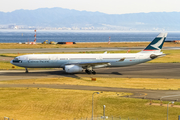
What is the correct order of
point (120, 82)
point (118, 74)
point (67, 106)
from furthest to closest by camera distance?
1. point (118, 74)
2. point (120, 82)
3. point (67, 106)

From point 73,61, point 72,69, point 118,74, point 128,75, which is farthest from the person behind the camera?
point 118,74

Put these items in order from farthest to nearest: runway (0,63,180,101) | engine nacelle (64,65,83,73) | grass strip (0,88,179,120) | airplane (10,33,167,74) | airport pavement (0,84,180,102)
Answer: airplane (10,33,167,74) → engine nacelle (64,65,83,73) → runway (0,63,180,101) → airport pavement (0,84,180,102) → grass strip (0,88,179,120)

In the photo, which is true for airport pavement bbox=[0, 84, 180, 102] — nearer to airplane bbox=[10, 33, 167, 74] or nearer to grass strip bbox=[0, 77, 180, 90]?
grass strip bbox=[0, 77, 180, 90]

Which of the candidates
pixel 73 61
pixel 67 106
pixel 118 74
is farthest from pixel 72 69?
pixel 67 106

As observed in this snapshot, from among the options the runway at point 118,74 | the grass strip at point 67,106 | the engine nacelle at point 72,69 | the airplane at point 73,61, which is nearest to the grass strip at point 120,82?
the engine nacelle at point 72,69

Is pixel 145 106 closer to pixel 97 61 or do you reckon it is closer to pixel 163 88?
pixel 163 88

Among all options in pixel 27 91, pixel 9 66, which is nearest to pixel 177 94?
pixel 27 91

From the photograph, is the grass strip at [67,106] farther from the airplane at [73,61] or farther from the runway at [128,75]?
the airplane at [73,61]

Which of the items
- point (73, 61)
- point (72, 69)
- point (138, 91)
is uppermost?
point (73, 61)

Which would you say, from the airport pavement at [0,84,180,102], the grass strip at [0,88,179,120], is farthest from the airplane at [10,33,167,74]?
the grass strip at [0,88,179,120]

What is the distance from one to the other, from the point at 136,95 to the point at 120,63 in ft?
72.6

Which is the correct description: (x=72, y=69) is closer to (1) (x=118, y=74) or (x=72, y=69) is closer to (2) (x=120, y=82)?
(1) (x=118, y=74)

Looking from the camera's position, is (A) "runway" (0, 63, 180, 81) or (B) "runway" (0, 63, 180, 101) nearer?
(B) "runway" (0, 63, 180, 101)

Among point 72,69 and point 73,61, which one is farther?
point 73,61
